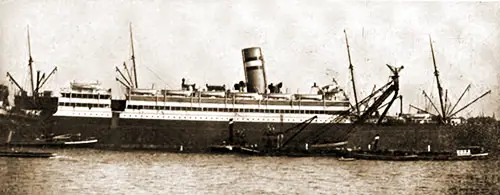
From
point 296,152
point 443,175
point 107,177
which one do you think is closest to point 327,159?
point 296,152

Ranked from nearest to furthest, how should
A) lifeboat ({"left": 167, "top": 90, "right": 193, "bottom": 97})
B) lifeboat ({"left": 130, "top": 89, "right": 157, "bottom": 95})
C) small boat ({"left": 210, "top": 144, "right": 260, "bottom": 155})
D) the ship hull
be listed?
small boat ({"left": 210, "top": 144, "right": 260, "bottom": 155}) < the ship hull < lifeboat ({"left": 130, "top": 89, "right": 157, "bottom": 95}) < lifeboat ({"left": 167, "top": 90, "right": 193, "bottom": 97})

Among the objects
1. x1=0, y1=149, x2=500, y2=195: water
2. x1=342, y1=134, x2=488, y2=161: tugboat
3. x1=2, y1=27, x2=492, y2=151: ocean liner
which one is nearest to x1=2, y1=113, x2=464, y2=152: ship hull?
x1=2, y1=27, x2=492, y2=151: ocean liner

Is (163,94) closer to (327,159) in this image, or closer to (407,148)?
(327,159)

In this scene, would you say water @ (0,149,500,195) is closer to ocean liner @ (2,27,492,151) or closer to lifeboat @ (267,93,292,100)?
ocean liner @ (2,27,492,151)

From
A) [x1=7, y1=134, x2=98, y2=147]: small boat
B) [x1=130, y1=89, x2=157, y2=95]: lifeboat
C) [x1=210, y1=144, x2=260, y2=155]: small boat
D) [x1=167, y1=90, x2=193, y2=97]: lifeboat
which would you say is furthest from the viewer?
[x1=167, y1=90, x2=193, y2=97]: lifeboat

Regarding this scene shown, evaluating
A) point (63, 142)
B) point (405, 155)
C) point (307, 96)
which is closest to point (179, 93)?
point (63, 142)

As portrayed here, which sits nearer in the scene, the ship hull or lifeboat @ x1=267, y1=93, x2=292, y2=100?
the ship hull
